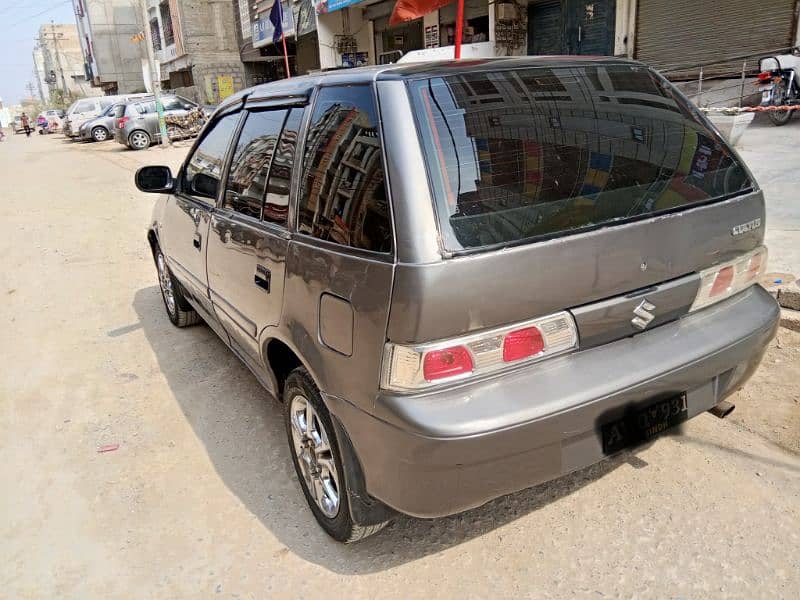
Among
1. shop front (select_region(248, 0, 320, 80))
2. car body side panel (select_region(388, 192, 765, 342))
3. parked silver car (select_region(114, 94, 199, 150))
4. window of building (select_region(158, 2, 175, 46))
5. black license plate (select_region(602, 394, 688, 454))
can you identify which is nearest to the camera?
car body side panel (select_region(388, 192, 765, 342))

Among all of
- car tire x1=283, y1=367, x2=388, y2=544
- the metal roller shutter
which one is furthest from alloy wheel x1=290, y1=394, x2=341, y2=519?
the metal roller shutter

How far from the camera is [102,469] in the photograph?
3.15 meters

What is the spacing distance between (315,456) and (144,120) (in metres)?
22.8

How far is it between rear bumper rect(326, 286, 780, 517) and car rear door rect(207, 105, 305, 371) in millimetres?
784

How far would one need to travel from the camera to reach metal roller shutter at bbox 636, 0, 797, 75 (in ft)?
37.7

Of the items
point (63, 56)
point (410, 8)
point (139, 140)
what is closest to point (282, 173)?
point (410, 8)

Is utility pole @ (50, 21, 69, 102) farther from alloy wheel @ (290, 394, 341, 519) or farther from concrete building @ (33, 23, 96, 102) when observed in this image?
alloy wheel @ (290, 394, 341, 519)

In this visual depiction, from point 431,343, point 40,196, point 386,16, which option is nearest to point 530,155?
point 431,343

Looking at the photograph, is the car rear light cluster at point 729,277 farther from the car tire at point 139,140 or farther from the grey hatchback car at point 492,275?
the car tire at point 139,140

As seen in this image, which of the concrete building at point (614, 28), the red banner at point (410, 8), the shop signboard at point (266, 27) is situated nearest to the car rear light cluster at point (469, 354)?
the concrete building at point (614, 28)

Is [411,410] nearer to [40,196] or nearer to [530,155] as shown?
[530,155]

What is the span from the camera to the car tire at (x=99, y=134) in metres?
27.3

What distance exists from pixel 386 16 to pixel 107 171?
1180cm

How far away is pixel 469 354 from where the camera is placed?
1932 mm
